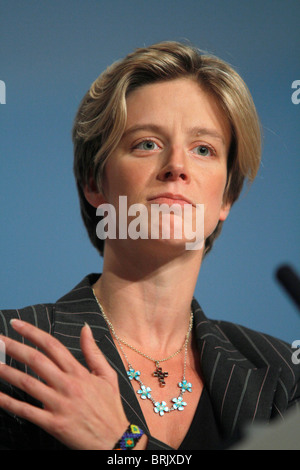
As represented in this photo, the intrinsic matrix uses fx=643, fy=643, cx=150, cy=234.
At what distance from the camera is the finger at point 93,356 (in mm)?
975

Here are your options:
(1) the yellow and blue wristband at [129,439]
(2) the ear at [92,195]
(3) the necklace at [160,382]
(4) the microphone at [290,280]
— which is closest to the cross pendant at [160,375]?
(3) the necklace at [160,382]

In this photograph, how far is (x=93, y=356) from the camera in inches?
38.5

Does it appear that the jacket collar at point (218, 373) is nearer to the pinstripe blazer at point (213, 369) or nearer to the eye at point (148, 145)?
the pinstripe blazer at point (213, 369)

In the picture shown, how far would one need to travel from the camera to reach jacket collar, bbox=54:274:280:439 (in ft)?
3.99

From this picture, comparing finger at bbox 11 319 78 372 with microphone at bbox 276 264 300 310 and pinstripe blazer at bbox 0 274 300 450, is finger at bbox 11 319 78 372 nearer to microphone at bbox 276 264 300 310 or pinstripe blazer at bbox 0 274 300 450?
pinstripe blazer at bbox 0 274 300 450

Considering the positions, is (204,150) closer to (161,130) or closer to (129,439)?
(161,130)

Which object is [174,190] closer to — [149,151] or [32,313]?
[149,151]

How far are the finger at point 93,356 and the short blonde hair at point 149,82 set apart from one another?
50 cm

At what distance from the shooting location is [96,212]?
4.86 feet

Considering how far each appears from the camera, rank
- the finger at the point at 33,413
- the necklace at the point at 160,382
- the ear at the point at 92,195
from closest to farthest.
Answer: the finger at the point at 33,413 → the necklace at the point at 160,382 → the ear at the point at 92,195

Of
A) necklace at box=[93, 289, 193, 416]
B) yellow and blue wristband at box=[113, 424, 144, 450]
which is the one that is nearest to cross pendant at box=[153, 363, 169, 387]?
necklace at box=[93, 289, 193, 416]

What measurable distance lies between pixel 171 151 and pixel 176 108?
97 millimetres

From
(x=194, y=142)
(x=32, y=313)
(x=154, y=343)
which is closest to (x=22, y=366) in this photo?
(x=32, y=313)

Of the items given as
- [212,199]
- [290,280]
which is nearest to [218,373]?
[212,199]
